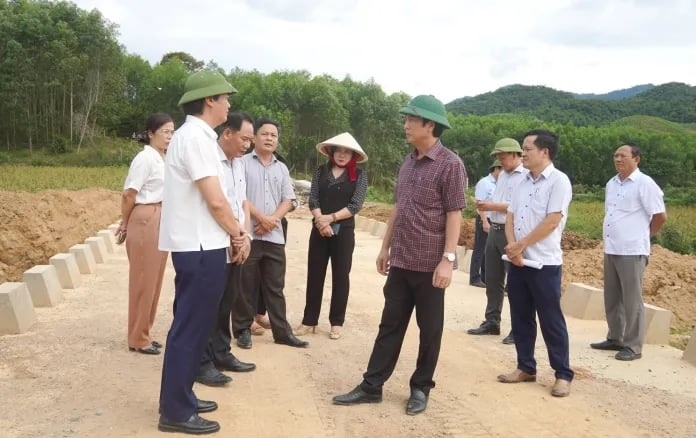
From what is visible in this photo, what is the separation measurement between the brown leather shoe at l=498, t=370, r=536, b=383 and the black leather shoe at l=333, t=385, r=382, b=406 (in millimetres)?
1030

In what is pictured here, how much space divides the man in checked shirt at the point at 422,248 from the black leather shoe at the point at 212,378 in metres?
0.76

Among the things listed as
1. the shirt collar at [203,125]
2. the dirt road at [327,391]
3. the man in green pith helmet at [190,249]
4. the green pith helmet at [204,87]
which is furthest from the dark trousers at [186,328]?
the green pith helmet at [204,87]

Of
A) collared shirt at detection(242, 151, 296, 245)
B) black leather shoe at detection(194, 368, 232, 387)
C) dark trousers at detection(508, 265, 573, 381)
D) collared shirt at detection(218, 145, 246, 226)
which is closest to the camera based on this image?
collared shirt at detection(218, 145, 246, 226)

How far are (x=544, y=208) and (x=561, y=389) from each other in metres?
1.22

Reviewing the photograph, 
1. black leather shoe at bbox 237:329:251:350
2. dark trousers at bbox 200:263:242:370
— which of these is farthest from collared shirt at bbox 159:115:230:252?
black leather shoe at bbox 237:329:251:350

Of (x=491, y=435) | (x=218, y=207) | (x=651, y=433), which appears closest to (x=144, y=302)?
(x=218, y=207)

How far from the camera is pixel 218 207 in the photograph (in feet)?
11.4

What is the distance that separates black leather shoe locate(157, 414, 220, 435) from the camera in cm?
351

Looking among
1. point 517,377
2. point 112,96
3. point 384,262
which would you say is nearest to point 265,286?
point 384,262

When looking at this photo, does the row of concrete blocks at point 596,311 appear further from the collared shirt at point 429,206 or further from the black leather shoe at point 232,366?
the black leather shoe at point 232,366

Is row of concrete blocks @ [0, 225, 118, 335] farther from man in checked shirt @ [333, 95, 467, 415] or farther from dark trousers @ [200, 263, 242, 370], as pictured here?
man in checked shirt @ [333, 95, 467, 415]

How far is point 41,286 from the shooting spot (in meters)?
6.44

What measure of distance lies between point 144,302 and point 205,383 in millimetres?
945

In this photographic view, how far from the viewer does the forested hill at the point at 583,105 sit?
88812 millimetres
